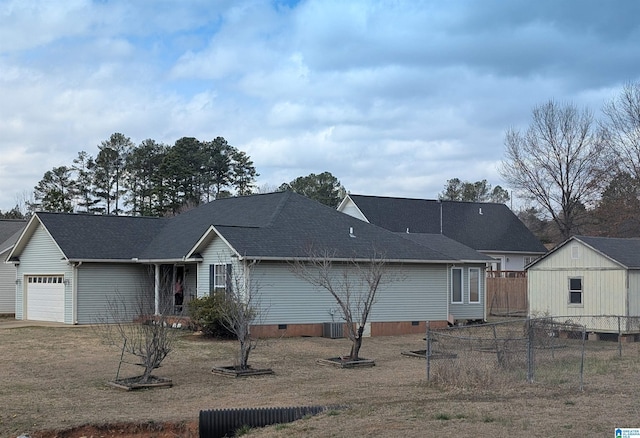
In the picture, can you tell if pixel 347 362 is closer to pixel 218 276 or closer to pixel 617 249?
pixel 218 276

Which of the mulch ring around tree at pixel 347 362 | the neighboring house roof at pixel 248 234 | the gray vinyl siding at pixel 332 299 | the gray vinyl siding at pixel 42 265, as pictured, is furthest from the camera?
the gray vinyl siding at pixel 42 265

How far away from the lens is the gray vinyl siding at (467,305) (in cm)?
3192

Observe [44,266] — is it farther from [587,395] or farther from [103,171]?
[103,171]

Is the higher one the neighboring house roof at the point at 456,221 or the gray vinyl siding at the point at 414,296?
the neighboring house roof at the point at 456,221

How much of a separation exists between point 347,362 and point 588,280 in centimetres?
1108

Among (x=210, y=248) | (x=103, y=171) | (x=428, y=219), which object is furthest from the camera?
(x=103, y=171)

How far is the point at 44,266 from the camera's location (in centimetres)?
3238

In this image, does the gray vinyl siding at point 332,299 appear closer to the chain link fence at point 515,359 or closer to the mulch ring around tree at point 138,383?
the chain link fence at point 515,359

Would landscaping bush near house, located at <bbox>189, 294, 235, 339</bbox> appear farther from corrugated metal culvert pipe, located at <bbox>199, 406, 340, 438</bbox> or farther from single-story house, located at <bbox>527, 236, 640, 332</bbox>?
corrugated metal culvert pipe, located at <bbox>199, 406, 340, 438</bbox>

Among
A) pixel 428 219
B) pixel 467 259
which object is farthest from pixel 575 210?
pixel 467 259

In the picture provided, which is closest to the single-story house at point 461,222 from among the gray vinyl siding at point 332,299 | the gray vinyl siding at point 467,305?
the gray vinyl siding at point 467,305

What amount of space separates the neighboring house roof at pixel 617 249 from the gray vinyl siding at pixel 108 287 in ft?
52.9

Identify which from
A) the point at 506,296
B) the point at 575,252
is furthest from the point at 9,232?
the point at 575,252

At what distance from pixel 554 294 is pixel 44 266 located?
20284 millimetres
